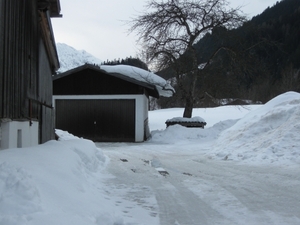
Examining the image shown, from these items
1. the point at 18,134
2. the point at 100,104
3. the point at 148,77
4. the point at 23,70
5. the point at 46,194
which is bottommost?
the point at 46,194

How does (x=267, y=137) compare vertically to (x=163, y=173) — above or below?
above

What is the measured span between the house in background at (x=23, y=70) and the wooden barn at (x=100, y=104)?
8603 mm

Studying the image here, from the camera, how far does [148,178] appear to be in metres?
7.72

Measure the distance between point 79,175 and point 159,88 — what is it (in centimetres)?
1737

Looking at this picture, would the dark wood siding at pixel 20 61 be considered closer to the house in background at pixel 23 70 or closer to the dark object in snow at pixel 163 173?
the house in background at pixel 23 70

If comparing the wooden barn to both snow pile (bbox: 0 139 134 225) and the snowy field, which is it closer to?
the snowy field

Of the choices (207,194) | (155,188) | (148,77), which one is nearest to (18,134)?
(155,188)

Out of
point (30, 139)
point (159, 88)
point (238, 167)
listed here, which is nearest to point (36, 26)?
point (30, 139)

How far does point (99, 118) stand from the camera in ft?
68.2

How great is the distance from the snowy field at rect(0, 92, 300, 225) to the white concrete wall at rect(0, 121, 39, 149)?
56cm

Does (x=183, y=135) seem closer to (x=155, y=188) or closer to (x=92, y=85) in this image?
(x=92, y=85)

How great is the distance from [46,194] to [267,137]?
28.7ft

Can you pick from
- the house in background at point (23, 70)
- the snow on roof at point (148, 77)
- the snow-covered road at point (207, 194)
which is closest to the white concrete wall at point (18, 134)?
the house in background at point (23, 70)

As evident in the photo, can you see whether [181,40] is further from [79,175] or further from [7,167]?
[7,167]
